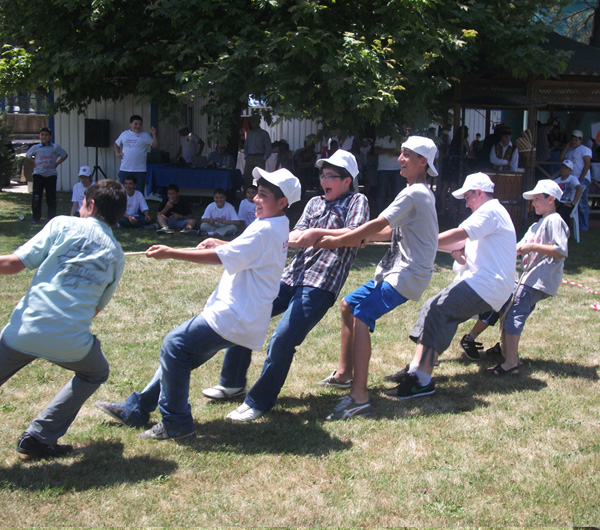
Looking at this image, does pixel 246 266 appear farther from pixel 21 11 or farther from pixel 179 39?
pixel 21 11

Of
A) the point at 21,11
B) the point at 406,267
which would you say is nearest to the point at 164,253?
the point at 406,267

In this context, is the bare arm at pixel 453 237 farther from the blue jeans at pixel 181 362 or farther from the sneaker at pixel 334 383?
the blue jeans at pixel 181 362

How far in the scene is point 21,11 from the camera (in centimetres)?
1377

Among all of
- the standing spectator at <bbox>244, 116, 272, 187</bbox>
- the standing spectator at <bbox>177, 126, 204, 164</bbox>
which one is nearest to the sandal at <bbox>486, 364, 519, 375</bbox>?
the standing spectator at <bbox>244, 116, 272, 187</bbox>

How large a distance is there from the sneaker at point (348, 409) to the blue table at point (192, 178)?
1042 cm

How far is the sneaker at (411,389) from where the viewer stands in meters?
5.16

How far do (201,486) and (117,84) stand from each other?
13.7 meters

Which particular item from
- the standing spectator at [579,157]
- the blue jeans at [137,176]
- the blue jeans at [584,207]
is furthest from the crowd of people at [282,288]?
the blue jeans at [137,176]

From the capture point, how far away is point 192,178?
48.9 ft

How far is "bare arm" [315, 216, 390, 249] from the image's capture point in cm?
464

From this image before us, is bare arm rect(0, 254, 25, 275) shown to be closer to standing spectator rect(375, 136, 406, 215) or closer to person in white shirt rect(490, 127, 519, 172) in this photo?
standing spectator rect(375, 136, 406, 215)

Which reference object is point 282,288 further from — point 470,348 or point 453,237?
point 470,348

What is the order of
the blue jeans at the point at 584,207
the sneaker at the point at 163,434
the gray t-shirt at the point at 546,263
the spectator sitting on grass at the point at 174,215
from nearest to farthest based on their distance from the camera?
the sneaker at the point at 163,434 < the gray t-shirt at the point at 546,263 < the spectator sitting on grass at the point at 174,215 < the blue jeans at the point at 584,207

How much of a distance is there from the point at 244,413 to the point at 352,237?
4.53 ft
